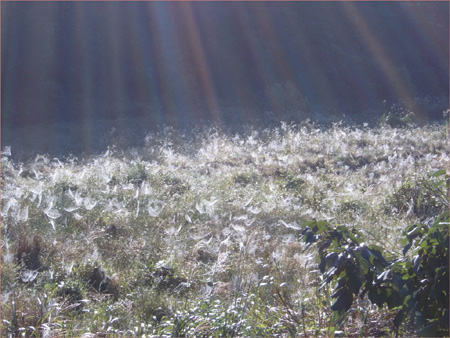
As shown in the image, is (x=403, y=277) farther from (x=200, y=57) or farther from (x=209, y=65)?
(x=200, y=57)

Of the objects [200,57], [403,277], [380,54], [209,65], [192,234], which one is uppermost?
[200,57]

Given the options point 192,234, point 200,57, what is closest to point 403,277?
point 192,234

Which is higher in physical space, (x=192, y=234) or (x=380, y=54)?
(x=380, y=54)

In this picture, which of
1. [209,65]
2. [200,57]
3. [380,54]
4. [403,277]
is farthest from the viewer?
[380,54]

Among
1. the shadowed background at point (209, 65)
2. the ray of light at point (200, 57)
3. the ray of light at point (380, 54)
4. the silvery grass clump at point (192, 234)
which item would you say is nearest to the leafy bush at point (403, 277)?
the silvery grass clump at point (192, 234)

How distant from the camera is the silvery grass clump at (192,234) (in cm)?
332

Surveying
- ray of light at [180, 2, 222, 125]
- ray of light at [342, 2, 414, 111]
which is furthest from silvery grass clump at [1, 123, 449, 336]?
ray of light at [342, 2, 414, 111]

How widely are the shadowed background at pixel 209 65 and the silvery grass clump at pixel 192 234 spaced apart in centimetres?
633

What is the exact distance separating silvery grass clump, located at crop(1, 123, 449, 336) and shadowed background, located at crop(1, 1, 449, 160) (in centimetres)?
633

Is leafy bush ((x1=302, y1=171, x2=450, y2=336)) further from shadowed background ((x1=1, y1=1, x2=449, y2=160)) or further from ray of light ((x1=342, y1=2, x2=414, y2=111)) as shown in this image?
ray of light ((x1=342, y1=2, x2=414, y2=111))

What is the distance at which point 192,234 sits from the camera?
522 cm

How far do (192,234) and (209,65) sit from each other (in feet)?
61.1

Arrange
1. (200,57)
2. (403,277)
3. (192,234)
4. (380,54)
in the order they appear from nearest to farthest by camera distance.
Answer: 1. (403,277)
2. (192,234)
3. (200,57)
4. (380,54)

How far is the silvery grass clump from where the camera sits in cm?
332
